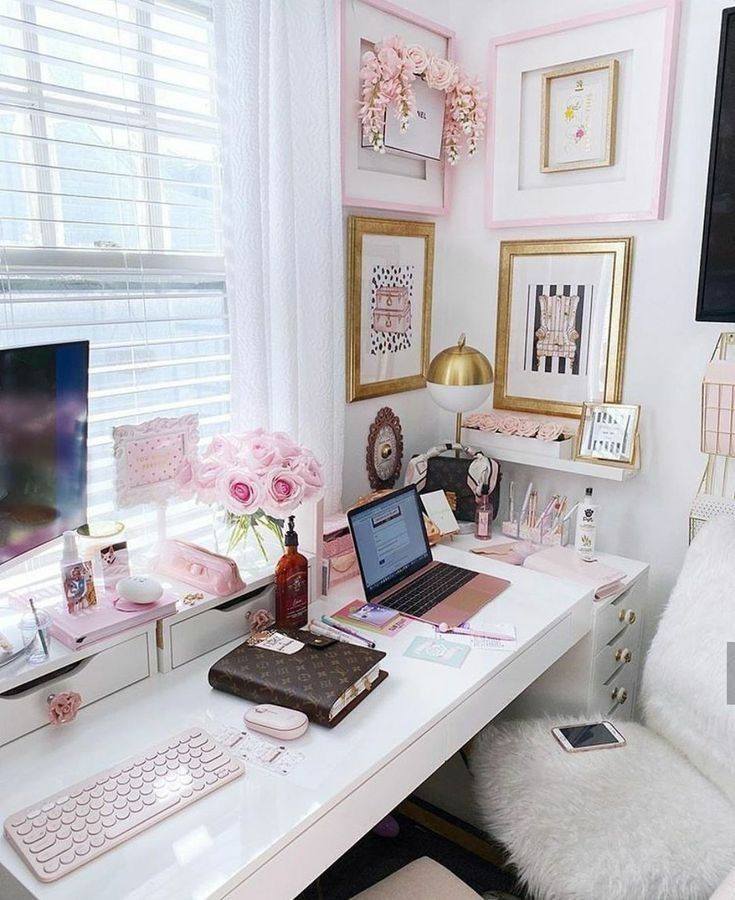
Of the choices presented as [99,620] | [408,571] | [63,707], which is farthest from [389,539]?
[63,707]

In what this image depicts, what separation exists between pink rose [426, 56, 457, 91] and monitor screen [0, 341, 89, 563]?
1.33 meters

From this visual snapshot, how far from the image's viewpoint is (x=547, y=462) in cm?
226

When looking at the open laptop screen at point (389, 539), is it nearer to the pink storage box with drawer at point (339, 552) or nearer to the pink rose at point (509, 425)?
the pink storage box with drawer at point (339, 552)

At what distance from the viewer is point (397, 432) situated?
7.94ft

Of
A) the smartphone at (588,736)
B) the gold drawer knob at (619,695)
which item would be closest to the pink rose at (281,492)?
the smartphone at (588,736)

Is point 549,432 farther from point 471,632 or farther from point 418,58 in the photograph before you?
point 418,58

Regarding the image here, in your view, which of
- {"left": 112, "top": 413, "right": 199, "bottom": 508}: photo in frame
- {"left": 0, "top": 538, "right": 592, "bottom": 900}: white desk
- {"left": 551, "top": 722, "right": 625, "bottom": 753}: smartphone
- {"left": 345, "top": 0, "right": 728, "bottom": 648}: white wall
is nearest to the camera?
{"left": 0, "top": 538, "right": 592, "bottom": 900}: white desk

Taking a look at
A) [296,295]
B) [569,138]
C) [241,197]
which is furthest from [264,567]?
[569,138]

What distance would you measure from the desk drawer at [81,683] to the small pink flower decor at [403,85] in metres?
1.43

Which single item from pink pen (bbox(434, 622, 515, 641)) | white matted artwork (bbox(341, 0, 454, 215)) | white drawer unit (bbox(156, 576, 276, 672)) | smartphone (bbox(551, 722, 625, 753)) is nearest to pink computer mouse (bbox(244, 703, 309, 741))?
white drawer unit (bbox(156, 576, 276, 672))

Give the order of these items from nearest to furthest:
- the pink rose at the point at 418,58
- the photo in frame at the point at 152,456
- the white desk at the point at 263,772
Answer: the white desk at the point at 263,772, the photo in frame at the point at 152,456, the pink rose at the point at 418,58

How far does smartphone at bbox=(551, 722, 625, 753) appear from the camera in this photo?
66.4 inches

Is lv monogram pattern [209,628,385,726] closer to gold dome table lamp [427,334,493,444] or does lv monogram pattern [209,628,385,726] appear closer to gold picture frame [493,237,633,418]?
gold dome table lamp [427,334,493,444]

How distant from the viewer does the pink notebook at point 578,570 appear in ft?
6.39
